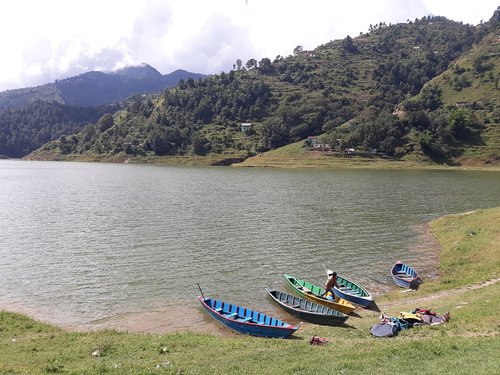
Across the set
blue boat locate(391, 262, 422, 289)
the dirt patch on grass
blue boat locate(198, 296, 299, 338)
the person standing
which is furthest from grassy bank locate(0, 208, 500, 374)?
blue boat locate(391, 262, 422, 289)

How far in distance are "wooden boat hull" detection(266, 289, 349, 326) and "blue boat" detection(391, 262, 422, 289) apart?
10424 mm

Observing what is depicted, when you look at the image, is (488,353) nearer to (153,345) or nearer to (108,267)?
(153,345)

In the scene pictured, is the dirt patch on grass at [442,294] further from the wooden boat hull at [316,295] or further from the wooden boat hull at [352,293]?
the wooden boat hull at [316,295]

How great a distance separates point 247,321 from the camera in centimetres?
3092

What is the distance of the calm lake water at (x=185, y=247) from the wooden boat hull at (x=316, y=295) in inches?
95.8

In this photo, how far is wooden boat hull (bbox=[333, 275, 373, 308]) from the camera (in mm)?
36469

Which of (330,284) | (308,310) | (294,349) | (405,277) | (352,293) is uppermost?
(330,284)

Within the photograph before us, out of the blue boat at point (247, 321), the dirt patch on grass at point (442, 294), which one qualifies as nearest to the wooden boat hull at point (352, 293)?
the dirt patch on grass at point (442, 294)

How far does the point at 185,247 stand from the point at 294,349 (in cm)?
3213

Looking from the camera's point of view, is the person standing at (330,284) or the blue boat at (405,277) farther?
the blue boat at (405,277)

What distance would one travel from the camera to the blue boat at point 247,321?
2925 centimetres

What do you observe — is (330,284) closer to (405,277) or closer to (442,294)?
(442,294)

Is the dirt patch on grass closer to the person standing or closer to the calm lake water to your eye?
the person standing

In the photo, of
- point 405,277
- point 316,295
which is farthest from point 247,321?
point 405,277
